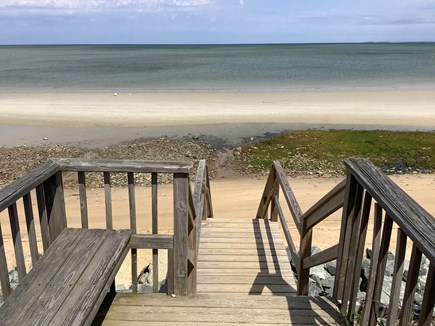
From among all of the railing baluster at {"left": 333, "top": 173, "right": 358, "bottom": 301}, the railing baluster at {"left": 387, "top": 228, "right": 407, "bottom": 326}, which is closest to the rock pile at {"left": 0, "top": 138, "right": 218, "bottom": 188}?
the railing baluster at {"left": 333, "top": 173, "right": 358, "bottom": 301}

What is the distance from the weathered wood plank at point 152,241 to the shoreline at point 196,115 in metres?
13.6

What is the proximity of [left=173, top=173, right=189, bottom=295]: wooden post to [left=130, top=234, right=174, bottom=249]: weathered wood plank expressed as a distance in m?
0.06

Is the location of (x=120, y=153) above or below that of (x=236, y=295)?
below

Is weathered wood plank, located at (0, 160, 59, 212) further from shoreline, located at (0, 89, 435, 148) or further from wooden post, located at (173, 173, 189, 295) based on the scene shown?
shoreline, located at (0, 89, 435, 148)

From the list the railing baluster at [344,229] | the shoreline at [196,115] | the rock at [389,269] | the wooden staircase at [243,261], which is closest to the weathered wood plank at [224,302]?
the railing baluster at [344,229]

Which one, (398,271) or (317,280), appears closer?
(398,271)

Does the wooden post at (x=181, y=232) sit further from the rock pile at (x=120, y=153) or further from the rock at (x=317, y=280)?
the rock pile at (x=120, y=153)

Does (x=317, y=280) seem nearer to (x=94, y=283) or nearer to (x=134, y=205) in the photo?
(x=134, y=205)

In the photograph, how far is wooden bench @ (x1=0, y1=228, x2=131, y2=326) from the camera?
8.20 ft

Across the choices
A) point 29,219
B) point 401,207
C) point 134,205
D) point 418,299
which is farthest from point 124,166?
point 418,299

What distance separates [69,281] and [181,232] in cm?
97

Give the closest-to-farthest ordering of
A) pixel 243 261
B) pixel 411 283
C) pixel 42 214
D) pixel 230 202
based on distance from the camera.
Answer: pixel 411 283
pixel 42 214
pixel 243 261
pixel 230 202

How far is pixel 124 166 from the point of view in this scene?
3379mm

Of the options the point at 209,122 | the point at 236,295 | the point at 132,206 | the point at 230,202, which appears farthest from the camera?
the point at 209,122
